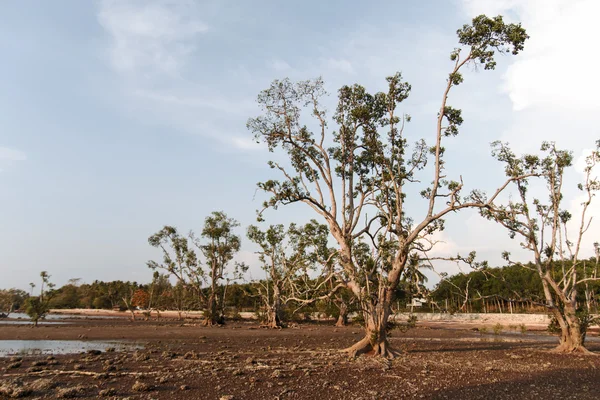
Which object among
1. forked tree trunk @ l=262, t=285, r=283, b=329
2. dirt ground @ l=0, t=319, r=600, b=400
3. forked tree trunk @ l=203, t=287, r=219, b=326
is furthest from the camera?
forked tree trunk @ l=203, t=287, r=219, b=326

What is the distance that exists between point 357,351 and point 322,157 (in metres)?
9.37

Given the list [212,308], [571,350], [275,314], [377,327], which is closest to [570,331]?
[571,350]

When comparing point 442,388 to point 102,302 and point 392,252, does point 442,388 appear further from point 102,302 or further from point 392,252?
point 102,302

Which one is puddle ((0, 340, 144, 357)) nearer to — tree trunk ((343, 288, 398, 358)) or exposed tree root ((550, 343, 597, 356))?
tree trunk ((343, 288, 398, 358))

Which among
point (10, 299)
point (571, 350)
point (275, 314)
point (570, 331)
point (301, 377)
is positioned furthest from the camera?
point (10, 299)

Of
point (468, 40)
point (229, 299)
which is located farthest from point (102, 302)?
point (468, 40)

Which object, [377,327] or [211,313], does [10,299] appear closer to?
[211,313]

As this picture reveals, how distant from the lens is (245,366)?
51.4 ft

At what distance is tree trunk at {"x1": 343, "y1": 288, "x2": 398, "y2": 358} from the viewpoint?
58.5ft

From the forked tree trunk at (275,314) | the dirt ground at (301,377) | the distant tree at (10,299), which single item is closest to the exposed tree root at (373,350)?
the dirt ground at (301,377)

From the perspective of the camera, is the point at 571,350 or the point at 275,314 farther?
the point at 275,314

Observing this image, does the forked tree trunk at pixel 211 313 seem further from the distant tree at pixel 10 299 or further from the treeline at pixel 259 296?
the distant tree at pixel 10 299

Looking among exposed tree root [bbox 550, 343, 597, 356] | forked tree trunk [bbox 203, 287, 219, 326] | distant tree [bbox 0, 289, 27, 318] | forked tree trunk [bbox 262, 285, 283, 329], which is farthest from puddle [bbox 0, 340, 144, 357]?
distant tree [bbox 0, 289, 27, 318]

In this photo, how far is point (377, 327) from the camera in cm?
1783
